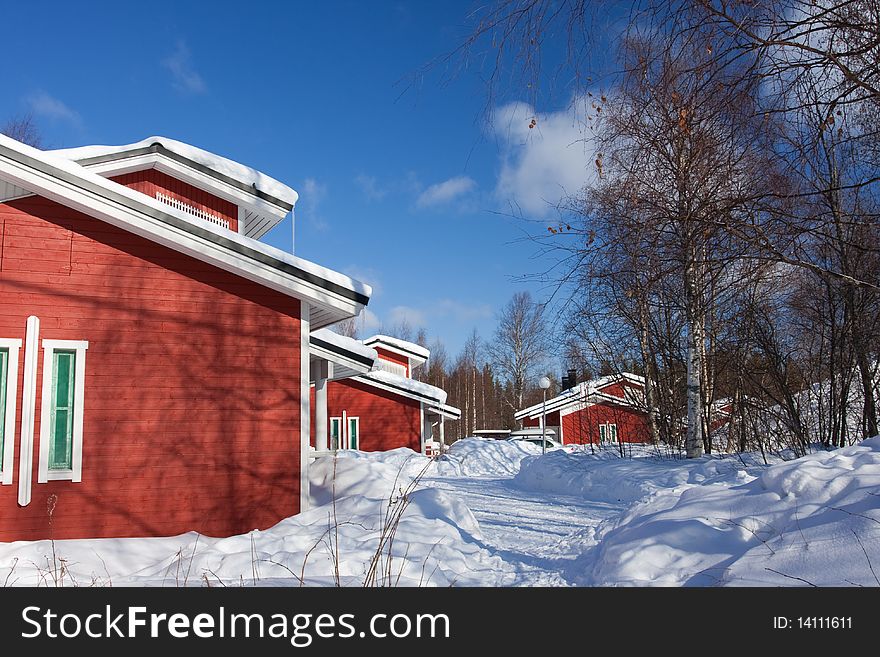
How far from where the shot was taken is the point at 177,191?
1357cm

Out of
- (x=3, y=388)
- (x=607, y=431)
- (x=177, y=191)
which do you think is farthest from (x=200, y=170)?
(x=607, y=431)

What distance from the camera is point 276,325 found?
9336 millimetres

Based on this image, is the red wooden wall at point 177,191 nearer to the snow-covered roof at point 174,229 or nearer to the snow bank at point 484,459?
the snow-covered roof at point 174,229

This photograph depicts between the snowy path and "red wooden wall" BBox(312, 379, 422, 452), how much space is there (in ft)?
37.8

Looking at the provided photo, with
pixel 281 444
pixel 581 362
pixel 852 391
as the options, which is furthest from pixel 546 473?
pixel 281 444

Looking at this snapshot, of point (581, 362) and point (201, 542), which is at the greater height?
point (581, 362)

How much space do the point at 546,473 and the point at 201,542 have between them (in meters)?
10.3

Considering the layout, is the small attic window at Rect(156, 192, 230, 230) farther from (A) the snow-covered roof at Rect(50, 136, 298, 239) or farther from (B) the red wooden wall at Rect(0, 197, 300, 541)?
(B) the red wooden wall at Rect(0, 197, 300, 541)

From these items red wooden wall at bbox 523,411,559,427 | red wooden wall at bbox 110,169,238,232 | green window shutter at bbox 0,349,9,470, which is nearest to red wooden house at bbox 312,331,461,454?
red wooden wall at bbox 110,169,238,232

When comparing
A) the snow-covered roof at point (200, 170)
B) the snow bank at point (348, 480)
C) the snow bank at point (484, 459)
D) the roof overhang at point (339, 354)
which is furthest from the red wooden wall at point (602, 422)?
the snow-covered roof at point (200, 170)

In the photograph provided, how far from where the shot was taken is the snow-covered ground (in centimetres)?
448

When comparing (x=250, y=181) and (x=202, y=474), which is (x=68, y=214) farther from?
(x=250, y=181)

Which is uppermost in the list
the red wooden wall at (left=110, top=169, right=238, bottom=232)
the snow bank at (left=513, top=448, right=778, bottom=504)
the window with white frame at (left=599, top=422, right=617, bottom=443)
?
the red wooden wall at (left=110, top=169, right=238, bottom=232)

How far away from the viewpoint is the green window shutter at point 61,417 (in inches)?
325
